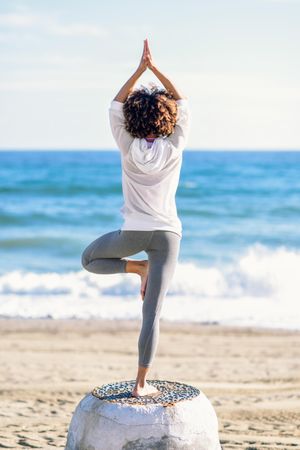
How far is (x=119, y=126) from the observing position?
17.4 ft

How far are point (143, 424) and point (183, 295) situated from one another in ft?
38.8

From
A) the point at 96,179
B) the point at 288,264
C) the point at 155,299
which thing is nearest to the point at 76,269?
the point at 288,264

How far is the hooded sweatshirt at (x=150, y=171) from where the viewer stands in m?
5.24

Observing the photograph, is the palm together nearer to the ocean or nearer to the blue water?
the ocean

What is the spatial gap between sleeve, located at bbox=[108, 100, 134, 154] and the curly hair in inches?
1.1

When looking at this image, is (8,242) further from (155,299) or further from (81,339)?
(155,299)

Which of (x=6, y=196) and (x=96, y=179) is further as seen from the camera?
(x=96, y=179)

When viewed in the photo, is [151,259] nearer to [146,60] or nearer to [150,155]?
[150,155]

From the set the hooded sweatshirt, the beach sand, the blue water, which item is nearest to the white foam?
the beach sand

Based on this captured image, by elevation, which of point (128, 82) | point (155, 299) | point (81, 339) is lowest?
point (81, 339)

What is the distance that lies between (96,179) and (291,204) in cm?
1814

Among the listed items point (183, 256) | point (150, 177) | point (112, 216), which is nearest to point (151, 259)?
point (150, 177)

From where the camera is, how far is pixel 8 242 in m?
25.3

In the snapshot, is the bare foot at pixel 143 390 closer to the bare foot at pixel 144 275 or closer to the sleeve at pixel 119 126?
the bare foot at pixel 144 275
